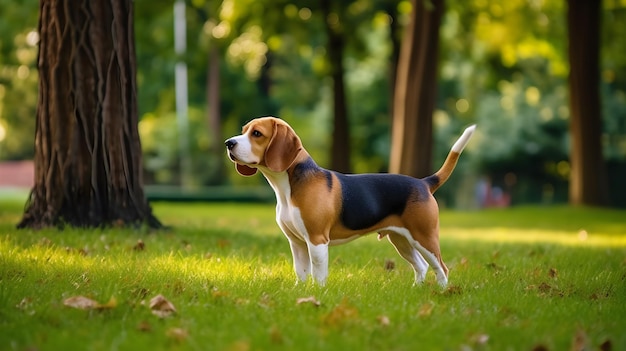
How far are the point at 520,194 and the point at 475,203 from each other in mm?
2374

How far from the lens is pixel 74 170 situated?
980 cm

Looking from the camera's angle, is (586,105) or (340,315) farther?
(586,105)

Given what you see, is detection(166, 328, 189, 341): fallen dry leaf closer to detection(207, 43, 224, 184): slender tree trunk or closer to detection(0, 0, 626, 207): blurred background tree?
detection(0, 0, 626, 207): blurred background tree

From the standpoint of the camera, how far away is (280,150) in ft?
20.4

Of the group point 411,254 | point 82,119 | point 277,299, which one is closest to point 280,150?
point 277,299

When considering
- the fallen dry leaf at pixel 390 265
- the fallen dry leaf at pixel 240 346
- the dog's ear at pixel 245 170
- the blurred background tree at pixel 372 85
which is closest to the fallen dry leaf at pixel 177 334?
the fallen dry leaf at pixel 240 346

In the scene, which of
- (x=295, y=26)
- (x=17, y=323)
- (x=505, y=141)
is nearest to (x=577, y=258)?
(x=17, y=323)

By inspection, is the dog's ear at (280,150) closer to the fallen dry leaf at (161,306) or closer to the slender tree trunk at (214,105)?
the fallen dry leaf at (161,306)

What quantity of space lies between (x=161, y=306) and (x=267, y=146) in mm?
1608

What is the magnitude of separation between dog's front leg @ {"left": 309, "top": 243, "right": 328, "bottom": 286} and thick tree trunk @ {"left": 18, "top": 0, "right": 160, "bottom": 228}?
4.36 m

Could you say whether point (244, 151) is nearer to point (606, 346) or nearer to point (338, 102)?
point (606, 346)

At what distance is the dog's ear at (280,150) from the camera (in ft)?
20.4

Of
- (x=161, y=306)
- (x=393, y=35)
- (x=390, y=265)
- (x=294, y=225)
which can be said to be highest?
(x=393, y=35)

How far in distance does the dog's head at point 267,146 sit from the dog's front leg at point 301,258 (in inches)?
28.6
